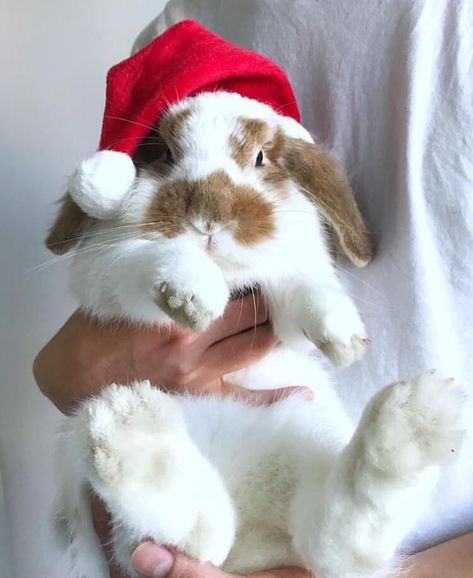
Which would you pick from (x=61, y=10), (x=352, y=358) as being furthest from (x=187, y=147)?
(x=61, y=10)

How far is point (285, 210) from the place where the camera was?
0.89 meters

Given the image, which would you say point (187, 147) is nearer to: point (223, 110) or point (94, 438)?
point (223, 110)

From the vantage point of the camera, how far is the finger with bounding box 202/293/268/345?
0.93 m

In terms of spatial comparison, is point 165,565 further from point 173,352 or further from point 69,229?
point 69,229

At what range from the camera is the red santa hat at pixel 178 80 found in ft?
2.99

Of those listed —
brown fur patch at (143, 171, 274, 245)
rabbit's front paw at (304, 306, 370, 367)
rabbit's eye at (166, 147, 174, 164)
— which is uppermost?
rabbit's eye at (166, 147, 174, 164)

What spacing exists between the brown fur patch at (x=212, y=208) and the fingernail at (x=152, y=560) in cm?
35

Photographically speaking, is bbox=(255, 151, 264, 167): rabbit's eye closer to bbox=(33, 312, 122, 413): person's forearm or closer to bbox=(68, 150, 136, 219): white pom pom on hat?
bbox=(68, 150, 136, 219): white pom pom on hat

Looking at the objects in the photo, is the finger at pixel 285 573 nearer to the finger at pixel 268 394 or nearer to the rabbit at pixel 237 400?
the rabbit at pixel 237 400

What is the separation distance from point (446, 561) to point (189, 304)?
1.61ft

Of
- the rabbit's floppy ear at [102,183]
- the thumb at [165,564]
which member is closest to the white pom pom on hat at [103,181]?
the rabbit's floppy ear at [102,183]

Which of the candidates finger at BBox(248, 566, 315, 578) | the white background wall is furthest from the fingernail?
the white background wall

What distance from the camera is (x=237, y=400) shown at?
87 cm

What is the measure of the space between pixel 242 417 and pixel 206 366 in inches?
4.8
